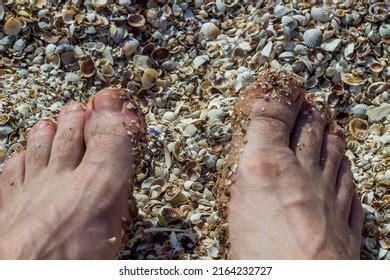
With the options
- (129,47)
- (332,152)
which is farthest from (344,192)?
(129,47)

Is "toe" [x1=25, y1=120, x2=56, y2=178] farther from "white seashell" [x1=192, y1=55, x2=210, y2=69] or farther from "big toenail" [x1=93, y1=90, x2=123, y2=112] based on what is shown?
"white seashell" [x1=192, y1=55, x2=210, y2=69]

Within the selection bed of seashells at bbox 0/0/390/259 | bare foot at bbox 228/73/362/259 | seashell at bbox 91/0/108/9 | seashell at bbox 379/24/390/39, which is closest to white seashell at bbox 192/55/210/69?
bed of seashells at bbox 0/0/390/259

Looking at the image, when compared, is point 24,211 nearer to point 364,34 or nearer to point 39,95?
point 39,95

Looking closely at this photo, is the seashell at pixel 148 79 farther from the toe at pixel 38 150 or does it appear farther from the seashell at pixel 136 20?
the toe at pixel 38 150

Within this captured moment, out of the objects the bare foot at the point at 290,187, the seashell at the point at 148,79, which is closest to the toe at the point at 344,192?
the bare foot at the point at 290,187

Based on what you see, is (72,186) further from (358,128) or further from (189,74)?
(358,128)
